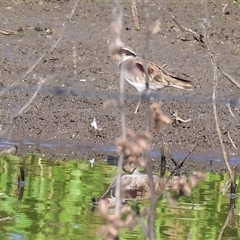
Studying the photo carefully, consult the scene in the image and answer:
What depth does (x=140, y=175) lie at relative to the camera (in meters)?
6.86

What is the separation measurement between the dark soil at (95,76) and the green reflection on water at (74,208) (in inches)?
35.0

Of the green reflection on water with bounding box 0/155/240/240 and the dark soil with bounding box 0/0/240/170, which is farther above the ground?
the dark soil with bounding box 0/0/240/170

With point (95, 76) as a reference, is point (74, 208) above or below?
below

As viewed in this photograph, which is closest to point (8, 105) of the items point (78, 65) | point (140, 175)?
point (78, 65)

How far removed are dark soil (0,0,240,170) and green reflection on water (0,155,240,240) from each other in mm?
889

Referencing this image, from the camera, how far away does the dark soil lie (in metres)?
9.03

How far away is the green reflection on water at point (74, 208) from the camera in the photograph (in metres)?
5.85

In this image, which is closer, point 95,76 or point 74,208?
point 74,208

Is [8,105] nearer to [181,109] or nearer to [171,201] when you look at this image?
[181,109]

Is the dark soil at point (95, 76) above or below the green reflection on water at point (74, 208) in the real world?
above

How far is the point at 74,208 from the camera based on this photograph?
637cm

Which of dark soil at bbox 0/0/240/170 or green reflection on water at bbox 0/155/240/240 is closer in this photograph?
green reflection on water at bbox 0/155/240/240

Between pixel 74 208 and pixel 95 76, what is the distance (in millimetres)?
4417

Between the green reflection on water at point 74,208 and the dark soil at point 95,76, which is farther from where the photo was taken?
the dark soil at point 95,76
